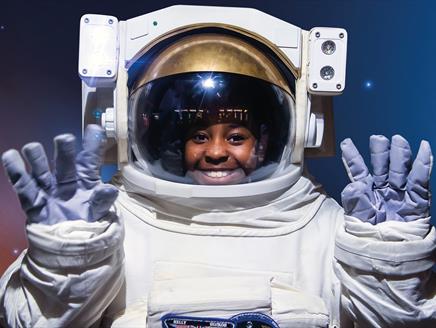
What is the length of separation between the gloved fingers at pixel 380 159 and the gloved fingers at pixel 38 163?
581mm

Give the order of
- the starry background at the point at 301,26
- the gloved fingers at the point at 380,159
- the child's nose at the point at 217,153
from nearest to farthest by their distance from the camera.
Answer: the gloved fingers at the point at 380,159, the child's nose at the point at 217,153, the starry background at the point at 301,26

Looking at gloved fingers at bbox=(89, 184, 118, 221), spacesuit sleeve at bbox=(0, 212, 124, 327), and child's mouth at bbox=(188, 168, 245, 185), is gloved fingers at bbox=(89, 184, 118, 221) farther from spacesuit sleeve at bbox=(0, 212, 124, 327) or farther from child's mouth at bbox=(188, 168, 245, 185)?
child's mouth at bbox=(188, 168, 245, 185)

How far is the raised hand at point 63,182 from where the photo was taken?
42.3 inches

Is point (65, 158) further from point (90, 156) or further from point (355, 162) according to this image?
point (355, 162)

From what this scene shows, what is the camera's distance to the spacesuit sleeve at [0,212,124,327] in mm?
1089

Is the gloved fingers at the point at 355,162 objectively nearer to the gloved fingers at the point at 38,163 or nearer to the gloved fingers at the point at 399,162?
the gloved fingers at the point at 399,162

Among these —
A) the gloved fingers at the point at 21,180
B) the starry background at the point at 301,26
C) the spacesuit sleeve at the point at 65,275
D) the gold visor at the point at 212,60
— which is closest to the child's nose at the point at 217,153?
the gold visor at the point at 212,60

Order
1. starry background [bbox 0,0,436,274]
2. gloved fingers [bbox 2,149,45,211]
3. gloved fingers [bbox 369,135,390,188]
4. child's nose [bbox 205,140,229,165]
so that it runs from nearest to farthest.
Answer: gloved fingers [bbox 2,149,45,211] < gloved fingers [bbox 369,135,390,188] < child's nose [bbox 205,140,229,165] < starry background [bbox 0,0,436,274]

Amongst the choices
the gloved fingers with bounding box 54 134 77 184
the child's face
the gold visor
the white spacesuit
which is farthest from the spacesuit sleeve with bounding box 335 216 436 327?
the gloved fingers with bounding box 54 134 77 184

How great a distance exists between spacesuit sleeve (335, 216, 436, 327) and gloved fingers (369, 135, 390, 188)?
0.08 meters

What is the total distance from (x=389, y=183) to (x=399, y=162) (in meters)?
0.04

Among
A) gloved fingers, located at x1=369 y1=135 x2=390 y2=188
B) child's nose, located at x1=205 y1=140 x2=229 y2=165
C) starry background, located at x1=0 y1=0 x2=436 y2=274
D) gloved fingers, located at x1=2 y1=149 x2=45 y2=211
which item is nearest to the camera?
gloved fingers, located at x1=2 y1=149 x2=45 y2=211

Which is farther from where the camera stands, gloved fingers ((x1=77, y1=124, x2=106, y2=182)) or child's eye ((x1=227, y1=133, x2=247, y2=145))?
child's eye ((x1=227, y1=133, x2=247, y2=145))

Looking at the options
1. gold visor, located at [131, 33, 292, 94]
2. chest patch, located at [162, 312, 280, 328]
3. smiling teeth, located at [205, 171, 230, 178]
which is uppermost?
gold visor, located at [131, 33, 292, 94]
